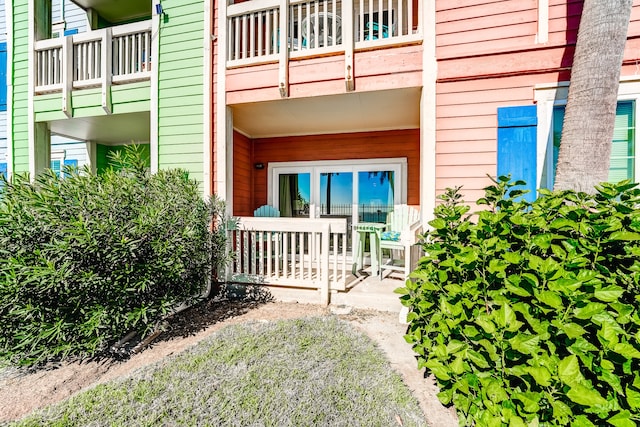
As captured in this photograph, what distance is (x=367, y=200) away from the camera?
5.74 m

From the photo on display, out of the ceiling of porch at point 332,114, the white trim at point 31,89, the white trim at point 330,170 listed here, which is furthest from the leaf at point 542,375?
the white trim at point 31,89

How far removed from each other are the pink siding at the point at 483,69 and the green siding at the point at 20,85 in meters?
6.62

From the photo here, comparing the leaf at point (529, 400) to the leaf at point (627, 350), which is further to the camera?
the leaf at point (529, 400)

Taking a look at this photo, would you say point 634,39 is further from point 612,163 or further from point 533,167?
point 533,167

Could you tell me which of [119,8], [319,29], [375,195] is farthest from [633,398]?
[119,8]

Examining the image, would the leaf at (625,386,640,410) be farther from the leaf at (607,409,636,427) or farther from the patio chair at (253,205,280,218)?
the patio chair at (253,205,280,218)

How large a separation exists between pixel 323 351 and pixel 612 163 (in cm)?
364

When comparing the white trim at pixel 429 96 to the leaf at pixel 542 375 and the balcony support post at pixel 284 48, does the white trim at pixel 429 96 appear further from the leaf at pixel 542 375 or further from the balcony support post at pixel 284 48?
the leaf at pixel 542 375

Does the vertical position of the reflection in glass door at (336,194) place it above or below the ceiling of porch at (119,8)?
below

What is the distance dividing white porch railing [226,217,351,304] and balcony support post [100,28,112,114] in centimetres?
292

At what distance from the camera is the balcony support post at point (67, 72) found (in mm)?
4762

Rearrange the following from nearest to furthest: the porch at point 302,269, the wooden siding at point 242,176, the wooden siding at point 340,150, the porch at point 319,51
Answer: the porch at point 319,51 → the porch at point 302,269 → the wooden siding at point 242,176 → the wooden siding at point 340,150

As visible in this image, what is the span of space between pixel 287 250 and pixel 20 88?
5480 millimetres

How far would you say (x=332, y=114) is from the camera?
4.77m
